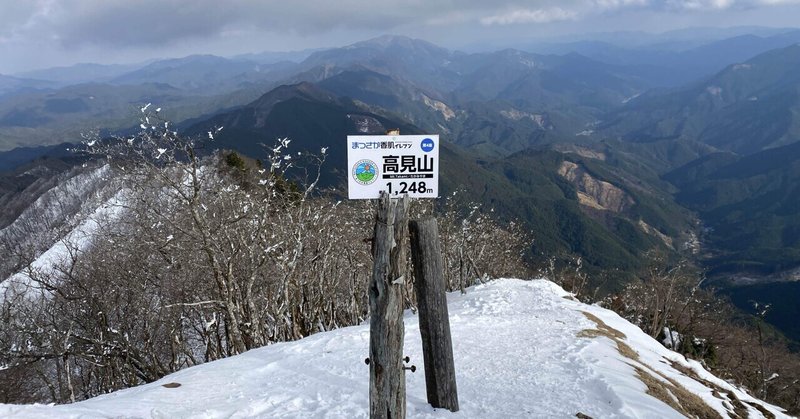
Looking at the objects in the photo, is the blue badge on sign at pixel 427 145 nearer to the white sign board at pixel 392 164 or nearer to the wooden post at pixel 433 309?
the white sign board at pixel 392 164

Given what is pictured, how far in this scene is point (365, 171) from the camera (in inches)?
237

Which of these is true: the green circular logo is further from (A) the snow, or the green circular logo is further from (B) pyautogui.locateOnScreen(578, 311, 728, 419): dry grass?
(A) the snow

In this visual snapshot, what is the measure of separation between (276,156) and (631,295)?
101ft

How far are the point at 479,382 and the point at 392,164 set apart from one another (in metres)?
5.67

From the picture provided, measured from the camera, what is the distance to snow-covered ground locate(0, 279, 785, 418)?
782cm

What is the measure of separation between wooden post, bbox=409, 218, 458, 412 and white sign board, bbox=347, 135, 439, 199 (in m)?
1.18

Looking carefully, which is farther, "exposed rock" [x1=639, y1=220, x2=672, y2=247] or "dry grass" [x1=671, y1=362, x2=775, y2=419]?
"exposed rock" [x1=639, y1=220, x2=672, y2=247]

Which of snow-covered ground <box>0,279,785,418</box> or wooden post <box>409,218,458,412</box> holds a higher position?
wooden post <box>409,218,458,412</box>

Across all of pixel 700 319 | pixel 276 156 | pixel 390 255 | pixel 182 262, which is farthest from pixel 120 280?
pixel 700 319

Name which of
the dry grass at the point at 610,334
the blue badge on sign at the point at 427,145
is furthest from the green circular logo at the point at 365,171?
the dry grass at the point at 610,334

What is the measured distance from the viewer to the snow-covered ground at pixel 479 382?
7816mm

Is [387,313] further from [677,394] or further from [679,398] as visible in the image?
[677,394]

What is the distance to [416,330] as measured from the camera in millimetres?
13016

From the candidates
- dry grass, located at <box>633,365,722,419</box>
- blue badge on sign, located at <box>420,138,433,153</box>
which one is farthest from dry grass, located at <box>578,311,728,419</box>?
blue badge on sign, located at <box>420,138,433,153</box>
